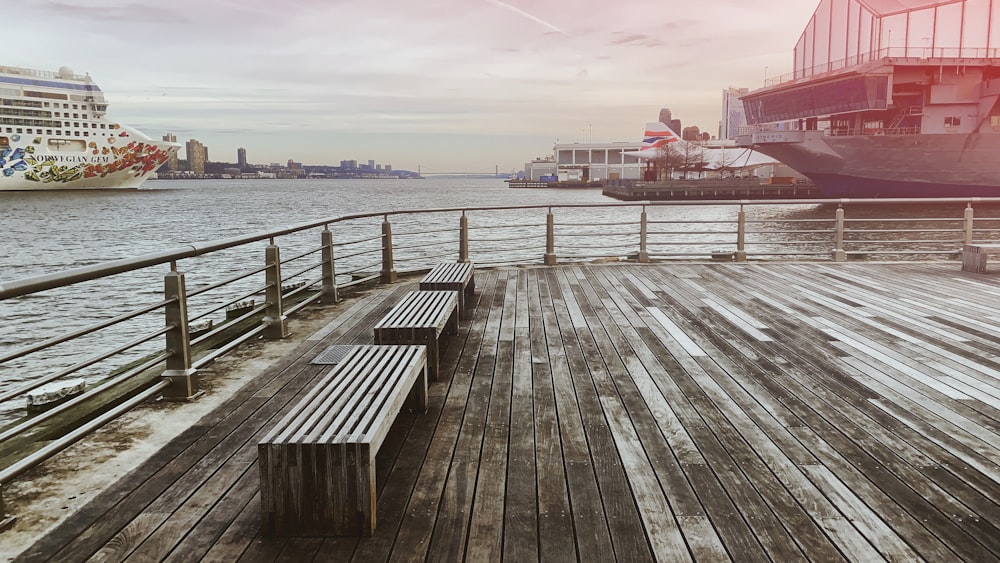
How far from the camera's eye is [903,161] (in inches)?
1581

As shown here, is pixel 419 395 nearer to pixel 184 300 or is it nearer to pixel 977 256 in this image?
pixel 184 300

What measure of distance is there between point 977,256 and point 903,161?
37.1 meters

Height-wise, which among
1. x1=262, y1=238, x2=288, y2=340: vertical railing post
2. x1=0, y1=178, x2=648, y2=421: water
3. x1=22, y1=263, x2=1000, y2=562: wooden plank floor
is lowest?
x1=0, y1=178, x2=648, y2=421: water

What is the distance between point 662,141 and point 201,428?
10084 centimetres

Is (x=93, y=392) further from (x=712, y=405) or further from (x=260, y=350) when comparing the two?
(x=712, y=405)

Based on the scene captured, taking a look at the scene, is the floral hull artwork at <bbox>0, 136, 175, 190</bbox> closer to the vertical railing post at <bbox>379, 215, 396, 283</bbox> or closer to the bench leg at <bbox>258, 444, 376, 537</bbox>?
the vertical railing post at <bbox>379, 215, 396, 283</bbox>

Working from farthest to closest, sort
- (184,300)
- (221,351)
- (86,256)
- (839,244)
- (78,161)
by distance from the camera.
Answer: (78,161), (86,256), (839,244), (221,351), (184,300)

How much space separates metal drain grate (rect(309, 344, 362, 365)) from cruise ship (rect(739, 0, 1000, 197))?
4226 cm

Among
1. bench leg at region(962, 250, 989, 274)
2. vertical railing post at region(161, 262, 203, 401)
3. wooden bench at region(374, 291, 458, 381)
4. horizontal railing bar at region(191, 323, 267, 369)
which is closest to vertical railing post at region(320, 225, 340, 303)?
horizontal railing bar at region(191, 323, 267, 369)

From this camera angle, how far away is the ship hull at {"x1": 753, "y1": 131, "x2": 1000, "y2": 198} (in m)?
39.4

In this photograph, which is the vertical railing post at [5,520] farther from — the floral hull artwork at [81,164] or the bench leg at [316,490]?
the floral hull artwork at [81,164]

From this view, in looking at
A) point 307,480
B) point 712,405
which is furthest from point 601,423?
point 307,480

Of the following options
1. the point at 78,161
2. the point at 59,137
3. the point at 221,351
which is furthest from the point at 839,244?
the point at 59,137

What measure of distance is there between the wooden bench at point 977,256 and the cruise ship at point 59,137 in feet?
325
